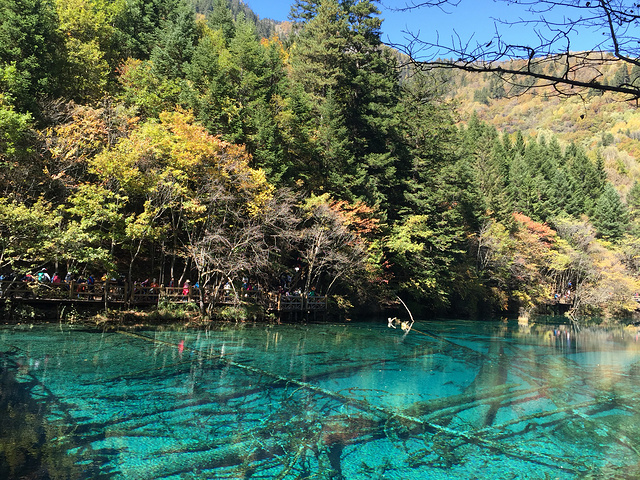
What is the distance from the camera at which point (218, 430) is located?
22.5 feet

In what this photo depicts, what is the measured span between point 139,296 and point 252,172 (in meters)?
7.57

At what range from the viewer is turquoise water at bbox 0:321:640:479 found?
19.4 feet

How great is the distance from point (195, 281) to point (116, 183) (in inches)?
266

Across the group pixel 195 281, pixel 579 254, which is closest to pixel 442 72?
pixel 195 281

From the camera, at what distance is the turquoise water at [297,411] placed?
5926 mm

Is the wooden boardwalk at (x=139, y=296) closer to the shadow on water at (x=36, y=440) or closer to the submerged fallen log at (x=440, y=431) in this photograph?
the shadow on water at (x=36, y=440)

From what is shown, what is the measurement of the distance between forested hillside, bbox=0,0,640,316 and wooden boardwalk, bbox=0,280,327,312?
0.94 meters

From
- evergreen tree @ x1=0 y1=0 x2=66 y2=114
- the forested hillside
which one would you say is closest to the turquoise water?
the forested hillside

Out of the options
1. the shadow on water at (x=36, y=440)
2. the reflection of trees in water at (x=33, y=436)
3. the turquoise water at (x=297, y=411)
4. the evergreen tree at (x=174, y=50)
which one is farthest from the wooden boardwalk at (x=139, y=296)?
the evergreen tree at (x=174, y=50)

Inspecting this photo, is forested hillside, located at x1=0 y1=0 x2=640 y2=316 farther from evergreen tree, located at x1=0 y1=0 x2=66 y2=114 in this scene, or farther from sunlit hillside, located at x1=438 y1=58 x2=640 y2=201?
sunlit hillside, located at x1=438 y1=58 x2=640 y2=201

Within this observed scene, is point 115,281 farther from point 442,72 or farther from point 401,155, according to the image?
point 401,155

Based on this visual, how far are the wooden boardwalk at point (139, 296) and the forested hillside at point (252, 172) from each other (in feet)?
3.09

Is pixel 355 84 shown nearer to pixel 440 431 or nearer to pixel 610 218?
pixel 440 431

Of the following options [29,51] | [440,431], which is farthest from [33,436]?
[29,51]
